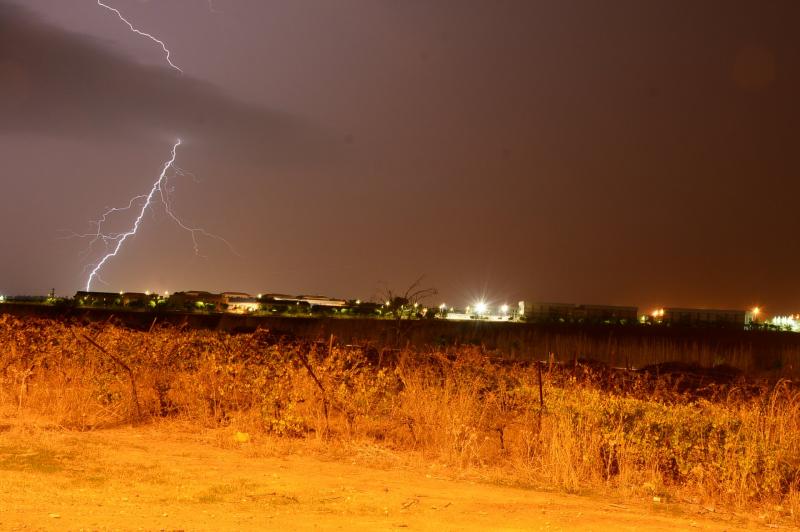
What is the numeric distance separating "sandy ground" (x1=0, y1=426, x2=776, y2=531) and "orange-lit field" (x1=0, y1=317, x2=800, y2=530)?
0.12ft

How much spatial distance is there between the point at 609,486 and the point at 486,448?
78.4 inches

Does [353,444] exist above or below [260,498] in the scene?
above

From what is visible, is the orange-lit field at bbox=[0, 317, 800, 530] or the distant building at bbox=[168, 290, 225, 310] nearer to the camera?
the orange-lit field at bbox=[0, 317, 800, 530]

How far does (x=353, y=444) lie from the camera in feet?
40.7

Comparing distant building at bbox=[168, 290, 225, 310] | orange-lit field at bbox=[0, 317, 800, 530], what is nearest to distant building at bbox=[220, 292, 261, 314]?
distant building at bbox=[168, 290, 225, 310]

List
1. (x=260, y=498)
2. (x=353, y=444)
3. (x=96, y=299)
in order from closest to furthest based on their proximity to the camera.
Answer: (x=260, y=498) → (x=353, y=444) → (x=96, y=299)

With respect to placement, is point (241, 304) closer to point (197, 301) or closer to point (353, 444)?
point (197, 301)

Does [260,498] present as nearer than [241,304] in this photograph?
Yes

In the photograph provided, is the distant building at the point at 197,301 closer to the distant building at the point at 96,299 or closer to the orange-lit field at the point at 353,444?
the distant building at the point at 96,299

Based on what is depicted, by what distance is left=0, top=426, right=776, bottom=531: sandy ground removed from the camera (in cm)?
826

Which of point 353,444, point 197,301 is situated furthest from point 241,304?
point 353,444

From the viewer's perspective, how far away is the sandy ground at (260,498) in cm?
826

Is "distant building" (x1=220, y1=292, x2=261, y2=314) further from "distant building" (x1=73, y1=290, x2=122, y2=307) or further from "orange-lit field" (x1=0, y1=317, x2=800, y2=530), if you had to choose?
"orange-lit field" (x1=0, y1=317, x2=800, y2=530)

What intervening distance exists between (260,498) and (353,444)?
3.30 meters
